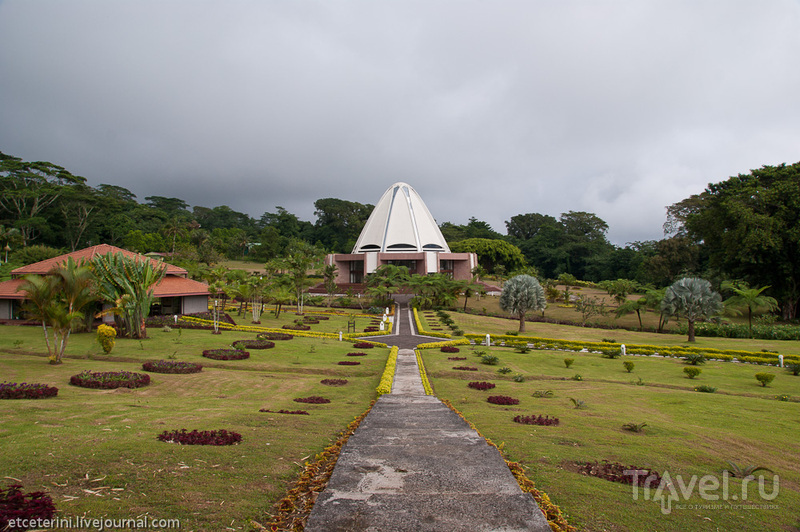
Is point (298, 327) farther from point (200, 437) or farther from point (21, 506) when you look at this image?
point (21, 506)

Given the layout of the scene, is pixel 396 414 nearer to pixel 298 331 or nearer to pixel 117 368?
pixel 117 368

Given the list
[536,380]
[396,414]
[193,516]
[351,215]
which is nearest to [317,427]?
[396,414]

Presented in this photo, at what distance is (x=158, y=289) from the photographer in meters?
27.3

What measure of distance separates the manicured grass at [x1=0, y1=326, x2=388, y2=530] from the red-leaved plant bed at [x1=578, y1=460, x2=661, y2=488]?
3594 mm

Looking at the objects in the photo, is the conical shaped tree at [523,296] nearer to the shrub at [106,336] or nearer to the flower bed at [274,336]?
the flower bed at [274,336]

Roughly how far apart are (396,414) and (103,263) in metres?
18.4

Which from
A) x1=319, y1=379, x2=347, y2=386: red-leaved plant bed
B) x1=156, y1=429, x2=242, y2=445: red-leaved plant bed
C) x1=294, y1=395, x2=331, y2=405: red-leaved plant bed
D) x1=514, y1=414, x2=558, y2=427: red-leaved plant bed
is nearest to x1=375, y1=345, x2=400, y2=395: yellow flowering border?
x1=319, y1=379, x2=347, y2=386: red-leaved plant bed

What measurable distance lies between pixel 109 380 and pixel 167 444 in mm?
6793

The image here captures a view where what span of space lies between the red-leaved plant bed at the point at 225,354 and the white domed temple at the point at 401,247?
135 ft

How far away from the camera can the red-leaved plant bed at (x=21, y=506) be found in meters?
3.31

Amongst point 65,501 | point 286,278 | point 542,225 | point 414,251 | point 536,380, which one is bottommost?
point 536,380

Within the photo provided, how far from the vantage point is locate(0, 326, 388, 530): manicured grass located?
4059 millimetres

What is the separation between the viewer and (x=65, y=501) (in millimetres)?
3867

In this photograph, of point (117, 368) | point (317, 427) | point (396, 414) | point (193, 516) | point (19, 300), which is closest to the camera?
point (193, 516)
